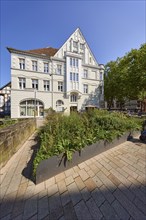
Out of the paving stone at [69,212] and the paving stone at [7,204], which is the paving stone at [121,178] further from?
the paving stone at [7,204]

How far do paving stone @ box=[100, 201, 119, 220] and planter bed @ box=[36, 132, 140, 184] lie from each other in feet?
4.76

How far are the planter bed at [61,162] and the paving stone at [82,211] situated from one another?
113cm

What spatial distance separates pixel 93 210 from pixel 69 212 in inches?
17.4

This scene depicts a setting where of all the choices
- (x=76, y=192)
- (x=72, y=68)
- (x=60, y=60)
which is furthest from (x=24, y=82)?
(x=76, y=192)

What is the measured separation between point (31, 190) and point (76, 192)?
3.50 ft

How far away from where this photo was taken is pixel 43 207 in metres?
2.21

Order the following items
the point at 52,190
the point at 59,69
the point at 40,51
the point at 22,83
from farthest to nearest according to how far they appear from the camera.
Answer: the point at 40,51 → the point at 59,69 → the point at 22,83 → the point at 52,190

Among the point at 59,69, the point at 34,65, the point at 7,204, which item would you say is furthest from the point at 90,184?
the point at 59,69

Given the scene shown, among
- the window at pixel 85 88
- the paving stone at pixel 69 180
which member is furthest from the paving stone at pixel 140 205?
the window at pixel 85 88

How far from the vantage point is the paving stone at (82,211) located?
199cm

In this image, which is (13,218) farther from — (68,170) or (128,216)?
(128,216)

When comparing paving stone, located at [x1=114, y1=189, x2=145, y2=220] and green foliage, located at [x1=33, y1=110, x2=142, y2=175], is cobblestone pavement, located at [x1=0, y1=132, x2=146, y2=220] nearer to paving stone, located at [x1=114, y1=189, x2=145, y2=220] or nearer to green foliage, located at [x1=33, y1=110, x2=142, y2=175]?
paving stone, located at [x1=114, y1=189, x2=145, y2=220]

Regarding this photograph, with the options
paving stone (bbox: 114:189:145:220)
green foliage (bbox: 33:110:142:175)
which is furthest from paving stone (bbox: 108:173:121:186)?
green foliage (bbox: 33:110:142:175)

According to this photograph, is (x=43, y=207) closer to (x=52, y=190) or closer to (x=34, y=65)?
(x=52, y=190)
